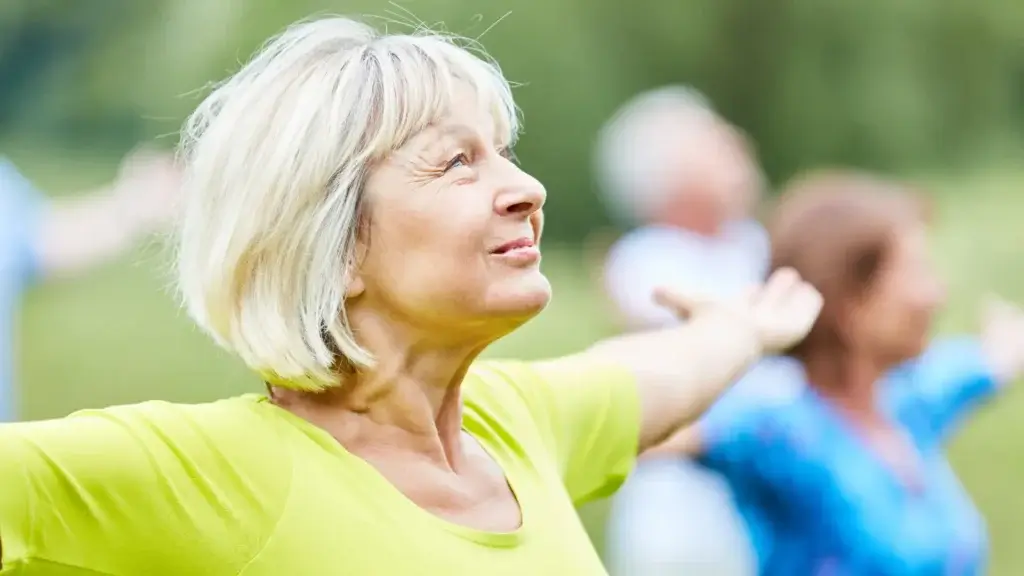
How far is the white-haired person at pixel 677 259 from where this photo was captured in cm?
Result: 254

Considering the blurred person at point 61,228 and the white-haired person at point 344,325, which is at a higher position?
the white-haired person at point 344,325

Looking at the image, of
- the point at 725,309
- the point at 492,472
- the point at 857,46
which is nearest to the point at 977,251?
the point at 857,46

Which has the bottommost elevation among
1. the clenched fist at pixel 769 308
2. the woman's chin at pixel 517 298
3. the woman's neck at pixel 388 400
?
the clenched fist at pixel 769 308

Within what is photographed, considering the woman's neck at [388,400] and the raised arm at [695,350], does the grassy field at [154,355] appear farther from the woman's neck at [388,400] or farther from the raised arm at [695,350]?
the woman's neck at [388,400]

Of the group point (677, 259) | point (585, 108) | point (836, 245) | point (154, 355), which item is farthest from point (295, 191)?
point (585, 108)

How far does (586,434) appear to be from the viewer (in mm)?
1291

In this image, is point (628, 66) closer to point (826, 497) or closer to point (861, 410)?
point (861, 410)

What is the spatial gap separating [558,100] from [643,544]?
2.18 m

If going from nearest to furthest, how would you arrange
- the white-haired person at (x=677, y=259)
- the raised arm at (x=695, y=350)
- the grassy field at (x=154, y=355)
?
the raised arm at (x=695, y=350) → the white-haired person at (x=677, y=259) → the grassy field at (x=154, y=355)

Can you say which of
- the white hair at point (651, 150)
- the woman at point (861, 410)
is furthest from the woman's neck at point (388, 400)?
the white hair at point (651, 150)

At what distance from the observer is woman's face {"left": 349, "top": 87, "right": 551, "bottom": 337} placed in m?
1.04

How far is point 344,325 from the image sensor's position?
1063 mm

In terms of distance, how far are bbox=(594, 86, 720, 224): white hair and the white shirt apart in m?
0.13

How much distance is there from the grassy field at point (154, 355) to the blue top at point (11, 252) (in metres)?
1.00
